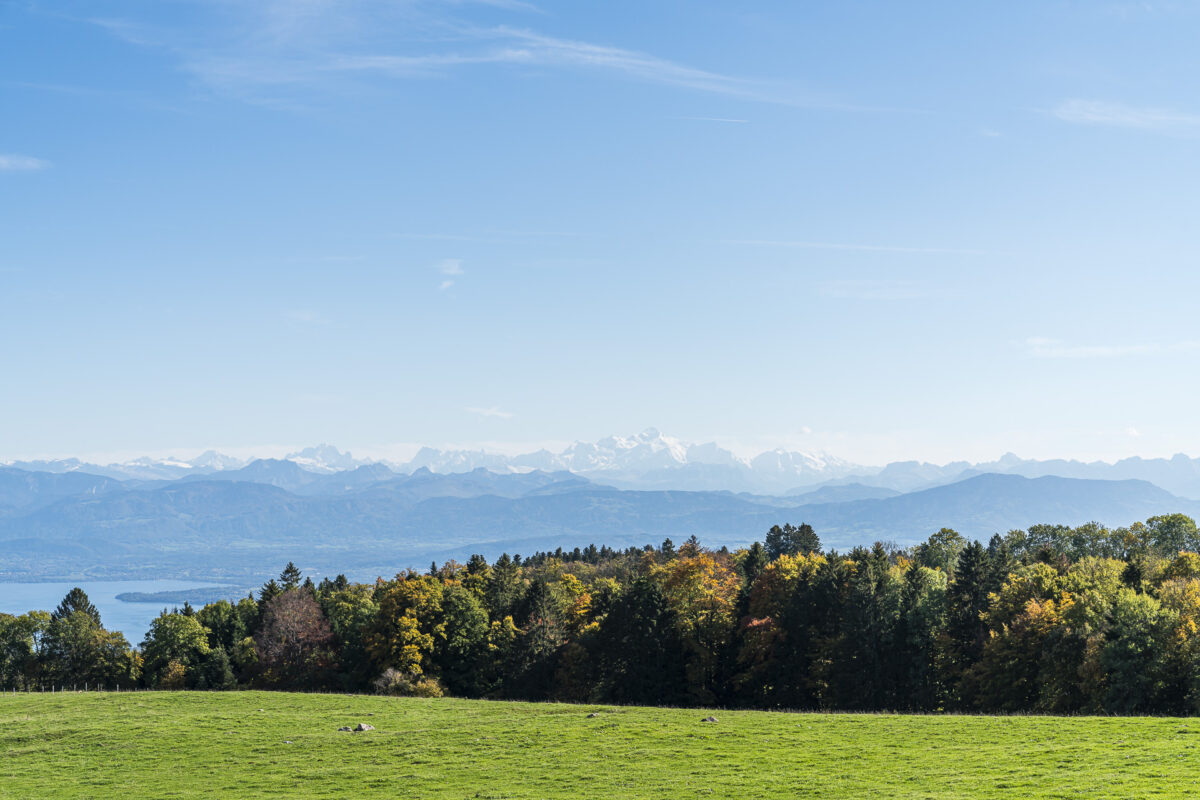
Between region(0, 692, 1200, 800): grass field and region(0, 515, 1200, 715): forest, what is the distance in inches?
635

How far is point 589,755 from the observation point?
34781mm

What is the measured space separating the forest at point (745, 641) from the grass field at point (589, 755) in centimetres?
1613

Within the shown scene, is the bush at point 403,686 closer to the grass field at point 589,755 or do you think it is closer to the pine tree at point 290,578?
the grass field at point 589,755

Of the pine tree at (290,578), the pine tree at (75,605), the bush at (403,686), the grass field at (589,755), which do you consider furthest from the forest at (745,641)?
the pine tree at (290,578)

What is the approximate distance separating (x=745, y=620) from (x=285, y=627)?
48.3 m

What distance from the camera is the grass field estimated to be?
28.4m

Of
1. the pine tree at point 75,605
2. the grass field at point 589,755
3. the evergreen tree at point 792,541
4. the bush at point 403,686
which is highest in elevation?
the evergreen tree at point 792,541

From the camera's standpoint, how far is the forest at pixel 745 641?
51.5m

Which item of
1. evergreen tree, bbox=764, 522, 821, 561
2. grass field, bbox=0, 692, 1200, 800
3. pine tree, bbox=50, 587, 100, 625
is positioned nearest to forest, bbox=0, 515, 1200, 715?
pine tree, bbox=50, 587, 100, 625

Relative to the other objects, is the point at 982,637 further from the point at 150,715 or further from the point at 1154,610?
the point at 150,715

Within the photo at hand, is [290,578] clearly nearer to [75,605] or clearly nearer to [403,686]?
[75,605]

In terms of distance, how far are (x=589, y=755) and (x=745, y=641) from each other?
125 feet

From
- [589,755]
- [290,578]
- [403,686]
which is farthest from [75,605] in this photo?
[589,755]

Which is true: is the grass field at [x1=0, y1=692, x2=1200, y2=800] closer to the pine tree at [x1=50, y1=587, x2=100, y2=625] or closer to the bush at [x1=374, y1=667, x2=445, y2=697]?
the bush at [x1=374, y1=667, x2=445, y2=697]
